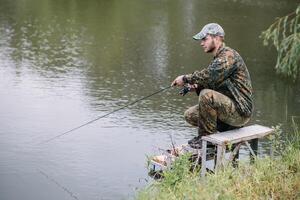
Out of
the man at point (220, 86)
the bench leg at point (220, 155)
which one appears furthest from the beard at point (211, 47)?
the bench leg at point (220, 155)

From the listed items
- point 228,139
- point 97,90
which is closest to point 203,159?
point 228,139

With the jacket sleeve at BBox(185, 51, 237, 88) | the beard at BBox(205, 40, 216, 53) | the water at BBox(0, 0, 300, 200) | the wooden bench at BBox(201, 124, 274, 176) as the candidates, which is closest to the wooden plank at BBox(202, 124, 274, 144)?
the wooden bench at BBox(201, 124, 274, 176)

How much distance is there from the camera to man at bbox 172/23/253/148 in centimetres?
538

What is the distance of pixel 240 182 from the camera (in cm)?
461

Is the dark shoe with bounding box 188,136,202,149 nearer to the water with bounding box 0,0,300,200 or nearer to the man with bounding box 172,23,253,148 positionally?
the man with bounding box 172,23,253,148

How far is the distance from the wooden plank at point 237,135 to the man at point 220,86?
0.35ft

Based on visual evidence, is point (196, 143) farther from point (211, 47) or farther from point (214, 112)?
point (211, 47)

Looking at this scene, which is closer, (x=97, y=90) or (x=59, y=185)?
(x=59, y=185)

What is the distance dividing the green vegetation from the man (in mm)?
570

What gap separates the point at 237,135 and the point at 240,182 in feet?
2.69

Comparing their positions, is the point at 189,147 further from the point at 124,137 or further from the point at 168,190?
the point at 124,137

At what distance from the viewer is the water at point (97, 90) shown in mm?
6156

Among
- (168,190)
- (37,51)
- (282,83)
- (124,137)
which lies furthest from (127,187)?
(37,51)

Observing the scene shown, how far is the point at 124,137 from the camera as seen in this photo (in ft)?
24.4
